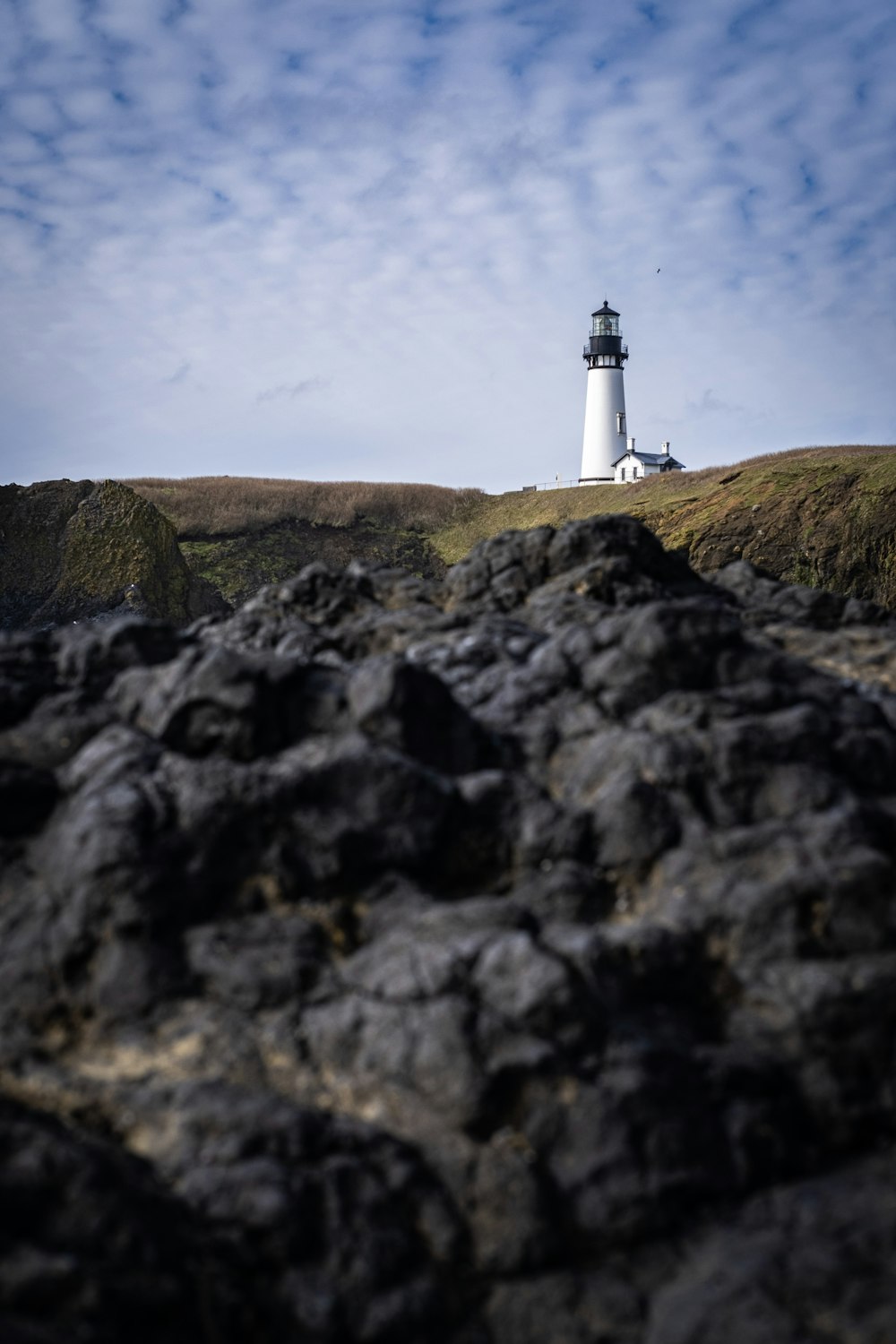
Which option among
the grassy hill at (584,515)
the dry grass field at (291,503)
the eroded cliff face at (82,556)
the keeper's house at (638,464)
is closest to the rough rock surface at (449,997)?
the grassy hill at (584,515)

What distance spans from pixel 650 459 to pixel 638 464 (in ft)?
4.75

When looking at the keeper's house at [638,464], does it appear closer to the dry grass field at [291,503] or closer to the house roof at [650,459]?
the house roof at [650,459]

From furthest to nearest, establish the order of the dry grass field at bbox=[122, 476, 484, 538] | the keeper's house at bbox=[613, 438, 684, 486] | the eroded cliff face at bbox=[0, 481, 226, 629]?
1. the keeper's house at bbox=[613, 438, 684, 486]
2. the dry grass field at bbox=[122, 476, 484, 538]
3. the eroded cliff face at bbox=[0, 481, 226, 629]

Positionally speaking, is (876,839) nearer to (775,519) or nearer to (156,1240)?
(156,1240)

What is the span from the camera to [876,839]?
11.8 m

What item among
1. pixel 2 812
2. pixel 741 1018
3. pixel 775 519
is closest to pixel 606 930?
pixel 741 1018

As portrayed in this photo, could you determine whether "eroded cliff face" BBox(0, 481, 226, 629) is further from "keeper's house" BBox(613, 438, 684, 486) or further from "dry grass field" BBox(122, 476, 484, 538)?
"keeper's house" BBox(613, 438, 684, 486)

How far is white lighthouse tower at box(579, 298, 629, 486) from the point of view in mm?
109688

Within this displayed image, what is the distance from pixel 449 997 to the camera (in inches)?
403

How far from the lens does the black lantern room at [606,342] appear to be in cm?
11138

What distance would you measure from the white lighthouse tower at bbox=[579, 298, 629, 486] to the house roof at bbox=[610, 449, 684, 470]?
842mm

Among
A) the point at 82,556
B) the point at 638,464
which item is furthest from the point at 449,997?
the point at 638,464

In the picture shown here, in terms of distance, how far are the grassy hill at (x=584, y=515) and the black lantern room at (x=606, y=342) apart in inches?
1206

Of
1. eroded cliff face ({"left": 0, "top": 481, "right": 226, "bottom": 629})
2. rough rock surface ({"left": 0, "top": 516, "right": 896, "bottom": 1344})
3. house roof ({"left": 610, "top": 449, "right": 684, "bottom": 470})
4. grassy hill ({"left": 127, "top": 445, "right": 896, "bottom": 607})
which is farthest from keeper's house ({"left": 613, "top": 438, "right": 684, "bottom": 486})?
rough rock surface ({"left": 0, "top": 516, "right": 896, "bottom": 1344})
